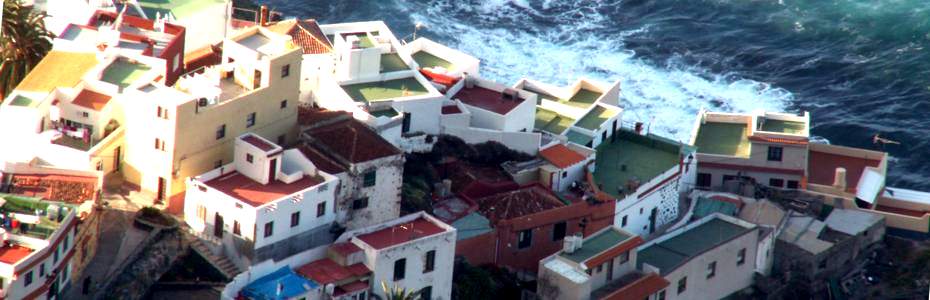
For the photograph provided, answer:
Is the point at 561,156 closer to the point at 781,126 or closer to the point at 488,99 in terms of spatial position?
the point at 488,99

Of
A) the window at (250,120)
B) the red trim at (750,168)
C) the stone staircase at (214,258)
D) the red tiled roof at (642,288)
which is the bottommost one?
the red tiled roof at (642,288)

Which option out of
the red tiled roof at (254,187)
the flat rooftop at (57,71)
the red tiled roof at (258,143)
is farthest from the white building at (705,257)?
the flat rooftop at (57,71)

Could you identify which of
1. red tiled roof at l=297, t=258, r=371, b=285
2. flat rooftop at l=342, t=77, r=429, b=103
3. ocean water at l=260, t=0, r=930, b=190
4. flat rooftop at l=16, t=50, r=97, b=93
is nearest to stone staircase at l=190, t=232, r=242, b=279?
red tiled roof at l=297, t=258, r=371, b=285

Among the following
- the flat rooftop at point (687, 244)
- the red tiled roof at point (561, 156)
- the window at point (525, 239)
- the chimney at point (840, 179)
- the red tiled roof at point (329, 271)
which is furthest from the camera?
the chimney at point (840, 179)

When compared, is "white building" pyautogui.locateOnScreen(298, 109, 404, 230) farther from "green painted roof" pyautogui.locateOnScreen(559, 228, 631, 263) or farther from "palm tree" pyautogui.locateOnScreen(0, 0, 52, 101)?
"palm tree" pyautogui.locateOnScreen(0, 0, 52, 101)

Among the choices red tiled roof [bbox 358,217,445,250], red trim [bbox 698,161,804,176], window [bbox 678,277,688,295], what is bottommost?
window [bbox 678,277,688,295]

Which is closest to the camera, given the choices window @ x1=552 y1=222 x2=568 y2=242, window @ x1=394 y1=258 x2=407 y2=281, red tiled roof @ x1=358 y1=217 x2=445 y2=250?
window @ x1=394 y1=258 x2=407 y2=281

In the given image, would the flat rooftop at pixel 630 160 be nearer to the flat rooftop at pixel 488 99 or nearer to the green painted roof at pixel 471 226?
the flat rooftop at pixel 488 99
